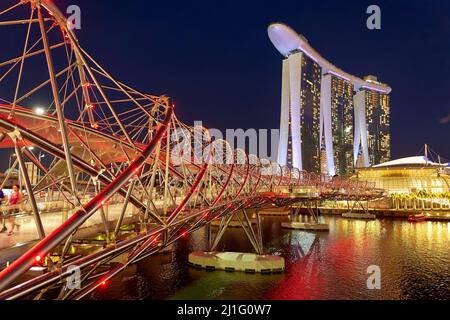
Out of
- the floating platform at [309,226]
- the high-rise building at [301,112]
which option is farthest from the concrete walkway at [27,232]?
the high-rise building at [301,112]

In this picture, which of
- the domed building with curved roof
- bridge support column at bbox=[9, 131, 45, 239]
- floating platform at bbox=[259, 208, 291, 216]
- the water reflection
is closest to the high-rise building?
the domed building with curved roof

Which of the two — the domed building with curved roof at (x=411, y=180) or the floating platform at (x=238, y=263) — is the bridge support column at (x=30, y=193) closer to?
the floating platform at (x=238, y=263)

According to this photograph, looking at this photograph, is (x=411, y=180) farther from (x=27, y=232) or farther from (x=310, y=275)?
(x=27, y=232)

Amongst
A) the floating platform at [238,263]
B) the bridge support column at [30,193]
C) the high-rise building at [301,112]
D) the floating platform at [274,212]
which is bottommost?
the floating platform at [238,263]

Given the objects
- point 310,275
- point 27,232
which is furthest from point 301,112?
point 27,232

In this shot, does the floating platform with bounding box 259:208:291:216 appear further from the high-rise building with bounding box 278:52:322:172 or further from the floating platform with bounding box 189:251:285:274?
the floating platform with bounding box 189:251:285:274

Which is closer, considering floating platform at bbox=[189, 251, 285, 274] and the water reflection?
the water reflection
